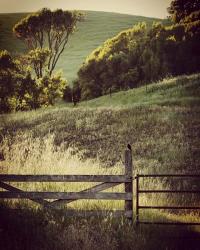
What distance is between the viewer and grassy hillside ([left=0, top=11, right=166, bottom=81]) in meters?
10.7

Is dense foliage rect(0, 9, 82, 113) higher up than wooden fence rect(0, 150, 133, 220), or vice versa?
dense foliage rect(0, 9, 82, 113)

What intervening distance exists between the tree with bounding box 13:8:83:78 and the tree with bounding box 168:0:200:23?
2628 millimetres

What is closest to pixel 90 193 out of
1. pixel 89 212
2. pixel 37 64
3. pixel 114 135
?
pixel 89 212

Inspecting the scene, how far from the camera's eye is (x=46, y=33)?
423 inches

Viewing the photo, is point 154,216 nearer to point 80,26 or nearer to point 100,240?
point 100,240

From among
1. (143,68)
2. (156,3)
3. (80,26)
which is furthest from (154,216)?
(80,26)

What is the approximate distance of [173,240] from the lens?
5477 mm

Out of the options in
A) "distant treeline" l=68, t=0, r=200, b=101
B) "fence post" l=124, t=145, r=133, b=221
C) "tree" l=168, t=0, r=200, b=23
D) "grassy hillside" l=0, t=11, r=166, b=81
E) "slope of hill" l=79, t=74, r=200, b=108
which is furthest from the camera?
"grassy hillside" l=0, t=11, r=166, b=81

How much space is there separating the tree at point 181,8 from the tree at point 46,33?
263cm

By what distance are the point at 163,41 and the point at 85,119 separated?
302 cm

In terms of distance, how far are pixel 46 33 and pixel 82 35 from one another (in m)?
1.02

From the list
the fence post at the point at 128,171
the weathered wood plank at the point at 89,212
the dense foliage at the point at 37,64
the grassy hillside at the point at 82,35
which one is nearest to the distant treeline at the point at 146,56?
the grassy hillside at the point at 82,35

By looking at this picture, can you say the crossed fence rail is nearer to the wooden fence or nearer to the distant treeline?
the wooden fence

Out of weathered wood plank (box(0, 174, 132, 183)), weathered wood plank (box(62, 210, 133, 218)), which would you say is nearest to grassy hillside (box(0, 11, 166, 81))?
weathered wood plank (box(0, 174, 132, 183))
